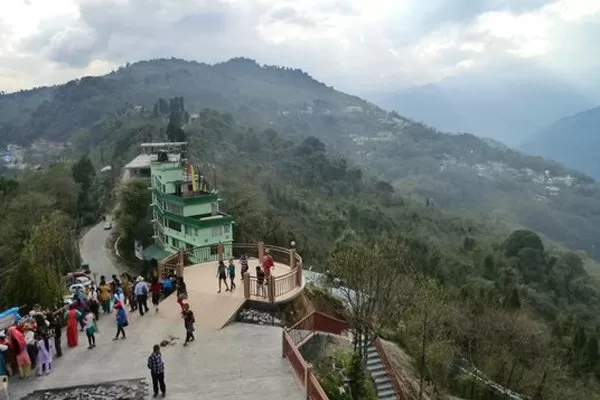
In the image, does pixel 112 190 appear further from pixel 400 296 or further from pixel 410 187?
pixel 410 187

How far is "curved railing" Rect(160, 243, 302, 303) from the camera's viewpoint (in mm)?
20484

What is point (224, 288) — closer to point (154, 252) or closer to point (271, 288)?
point (271, 288)

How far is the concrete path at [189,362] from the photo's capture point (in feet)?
47.4

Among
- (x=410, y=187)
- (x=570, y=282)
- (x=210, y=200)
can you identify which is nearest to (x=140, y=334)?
(x=210, y=200)

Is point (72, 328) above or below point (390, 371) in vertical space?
above

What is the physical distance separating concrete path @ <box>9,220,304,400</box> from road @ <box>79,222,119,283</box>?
33.8m

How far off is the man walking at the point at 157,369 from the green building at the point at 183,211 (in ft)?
73.3

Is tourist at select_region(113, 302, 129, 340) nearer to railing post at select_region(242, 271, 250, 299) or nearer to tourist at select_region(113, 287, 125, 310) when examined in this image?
tourist at select_region(113, 287, 125, 310)

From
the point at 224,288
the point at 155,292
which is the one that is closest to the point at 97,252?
the point at 224,288

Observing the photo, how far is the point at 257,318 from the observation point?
64.0 feet

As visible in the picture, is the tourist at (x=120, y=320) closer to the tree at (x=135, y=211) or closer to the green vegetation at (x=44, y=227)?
the green vegetation at (x=44, y=227)

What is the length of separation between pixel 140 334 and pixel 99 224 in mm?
58430

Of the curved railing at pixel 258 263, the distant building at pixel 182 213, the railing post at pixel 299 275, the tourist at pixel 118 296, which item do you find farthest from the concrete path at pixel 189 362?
the distant building at pixel 182 213

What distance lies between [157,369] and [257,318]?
19.6 feet
